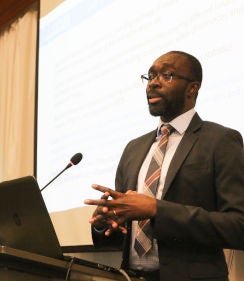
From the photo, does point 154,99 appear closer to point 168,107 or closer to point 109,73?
point 168,107

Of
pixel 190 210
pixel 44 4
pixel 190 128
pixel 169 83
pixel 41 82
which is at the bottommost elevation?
pixel 190 210

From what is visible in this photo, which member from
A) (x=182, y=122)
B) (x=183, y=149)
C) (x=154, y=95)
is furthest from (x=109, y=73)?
(x=183, y=149)

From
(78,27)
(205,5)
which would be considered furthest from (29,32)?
(205,5)

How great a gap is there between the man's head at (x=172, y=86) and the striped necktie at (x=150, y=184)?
0.08 metres

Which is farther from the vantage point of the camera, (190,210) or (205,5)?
(205,5)

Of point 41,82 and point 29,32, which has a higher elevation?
point 29,32

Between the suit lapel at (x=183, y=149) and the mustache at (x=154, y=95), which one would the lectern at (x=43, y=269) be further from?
the mustache at (x=154, y=95)

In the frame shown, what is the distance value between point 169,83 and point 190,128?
0.23 meters

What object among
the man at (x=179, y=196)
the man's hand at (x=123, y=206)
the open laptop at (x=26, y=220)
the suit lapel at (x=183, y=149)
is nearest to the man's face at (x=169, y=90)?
the man at (x=179, y=196)

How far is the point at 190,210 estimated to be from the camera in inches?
62.1

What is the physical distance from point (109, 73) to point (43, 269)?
5.70ft

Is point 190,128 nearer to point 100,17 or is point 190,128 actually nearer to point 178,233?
A: point 178,233

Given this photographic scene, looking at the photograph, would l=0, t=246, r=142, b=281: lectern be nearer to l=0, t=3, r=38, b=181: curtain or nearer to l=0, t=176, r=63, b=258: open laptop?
l=0, t=176, r=63, b=258: open laptop

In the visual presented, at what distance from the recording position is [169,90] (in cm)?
201
